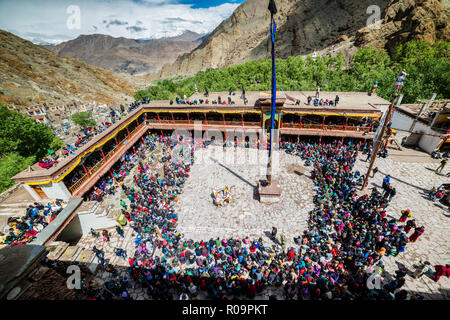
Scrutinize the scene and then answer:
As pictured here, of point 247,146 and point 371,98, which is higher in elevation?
point 371,98

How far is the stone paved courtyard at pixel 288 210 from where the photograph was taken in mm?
11945

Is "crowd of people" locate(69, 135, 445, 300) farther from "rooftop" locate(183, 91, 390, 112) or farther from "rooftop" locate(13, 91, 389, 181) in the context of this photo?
"rooftop" locate(183, 91, 390, 112)

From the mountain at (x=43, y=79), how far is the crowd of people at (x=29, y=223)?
64.8 meters

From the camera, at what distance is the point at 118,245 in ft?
47.0

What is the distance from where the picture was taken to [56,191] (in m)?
15.5

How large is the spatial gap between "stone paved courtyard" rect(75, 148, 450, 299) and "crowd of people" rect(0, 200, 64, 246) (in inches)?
127

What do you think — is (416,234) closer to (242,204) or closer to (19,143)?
(242,204)

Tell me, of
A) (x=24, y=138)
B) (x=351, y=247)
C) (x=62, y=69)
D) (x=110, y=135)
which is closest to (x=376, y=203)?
(x=351, y=247)

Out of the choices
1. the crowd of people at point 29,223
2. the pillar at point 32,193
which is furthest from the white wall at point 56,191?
the pillar at point 32,193

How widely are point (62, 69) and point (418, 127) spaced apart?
406 feet

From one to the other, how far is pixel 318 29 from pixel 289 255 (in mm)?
98822

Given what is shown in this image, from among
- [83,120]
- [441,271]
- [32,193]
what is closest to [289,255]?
[441,271]

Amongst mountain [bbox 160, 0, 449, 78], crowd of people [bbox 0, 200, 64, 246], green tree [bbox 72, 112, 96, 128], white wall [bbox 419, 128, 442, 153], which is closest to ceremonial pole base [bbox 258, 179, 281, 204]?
mountain [bbox 160, 0, 449, 78]

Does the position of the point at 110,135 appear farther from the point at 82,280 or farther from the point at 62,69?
the point at 62,69
